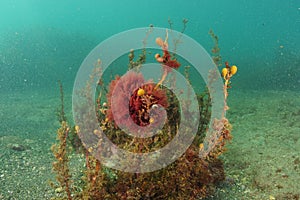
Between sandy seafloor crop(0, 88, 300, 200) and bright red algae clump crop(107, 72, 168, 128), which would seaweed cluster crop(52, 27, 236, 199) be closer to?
bright red algae clump crop(107, 72, 168, 128)

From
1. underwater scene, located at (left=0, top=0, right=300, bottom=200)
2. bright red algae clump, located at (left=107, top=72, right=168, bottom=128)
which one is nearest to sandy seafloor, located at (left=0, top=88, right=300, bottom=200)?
underwater scene, located at (left=0, top=0, right=300, bottom=200)

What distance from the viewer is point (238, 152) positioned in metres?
6.77

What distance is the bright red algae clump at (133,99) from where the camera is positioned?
13.2 ft

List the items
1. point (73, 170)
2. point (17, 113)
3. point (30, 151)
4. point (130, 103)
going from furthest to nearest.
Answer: point (17, 113)
point (30, 151)
point (73, 170)
point (130, 103)

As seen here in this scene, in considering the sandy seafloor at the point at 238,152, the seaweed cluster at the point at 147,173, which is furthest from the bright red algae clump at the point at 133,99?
the sandy seafloor at the point at 238,152

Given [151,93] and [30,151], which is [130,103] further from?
[30,151]

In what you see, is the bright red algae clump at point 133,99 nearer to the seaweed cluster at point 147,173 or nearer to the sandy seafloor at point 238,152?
the seaweed cluster at point 147,173

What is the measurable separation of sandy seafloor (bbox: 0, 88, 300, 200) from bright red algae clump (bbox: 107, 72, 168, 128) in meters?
1.89

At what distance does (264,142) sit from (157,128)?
416 cm

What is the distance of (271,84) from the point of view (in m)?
16.5

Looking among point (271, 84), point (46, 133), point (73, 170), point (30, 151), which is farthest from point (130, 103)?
point (271, 84)

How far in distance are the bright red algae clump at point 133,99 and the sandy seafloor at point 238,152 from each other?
189 cm

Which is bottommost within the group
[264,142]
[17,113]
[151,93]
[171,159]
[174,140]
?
[17,113]

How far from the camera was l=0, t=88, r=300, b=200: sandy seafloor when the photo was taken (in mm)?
4992
